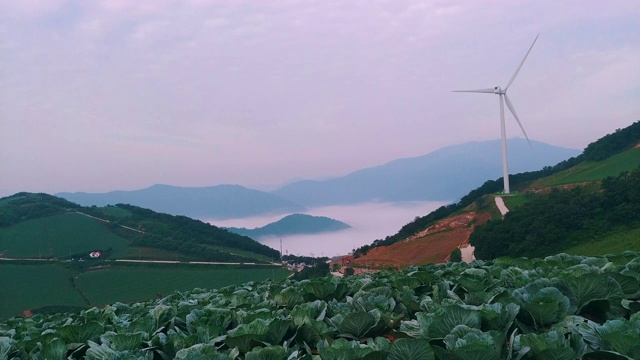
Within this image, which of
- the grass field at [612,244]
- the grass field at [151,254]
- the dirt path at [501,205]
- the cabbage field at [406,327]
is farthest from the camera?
the grass field at [151,254]

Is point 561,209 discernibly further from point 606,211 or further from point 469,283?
point 469,283

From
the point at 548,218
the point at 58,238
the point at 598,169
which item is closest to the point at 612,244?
the point at 548,218

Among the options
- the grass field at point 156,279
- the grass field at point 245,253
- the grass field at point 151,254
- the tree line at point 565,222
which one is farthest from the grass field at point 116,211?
the tree line at point 565,222

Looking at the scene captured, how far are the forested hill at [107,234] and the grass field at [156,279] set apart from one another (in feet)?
28.6

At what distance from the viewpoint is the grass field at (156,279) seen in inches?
3469

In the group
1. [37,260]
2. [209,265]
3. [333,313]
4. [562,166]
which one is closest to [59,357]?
[333,313]

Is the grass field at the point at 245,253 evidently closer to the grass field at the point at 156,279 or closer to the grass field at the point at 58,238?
the grass field at the point at 156,279

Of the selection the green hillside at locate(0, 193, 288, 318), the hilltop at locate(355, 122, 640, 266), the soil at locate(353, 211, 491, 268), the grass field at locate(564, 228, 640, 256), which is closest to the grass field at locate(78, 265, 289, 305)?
the green hillside at locate(0, 193, 288, 318)

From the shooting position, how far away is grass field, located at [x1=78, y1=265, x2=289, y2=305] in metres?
88.1

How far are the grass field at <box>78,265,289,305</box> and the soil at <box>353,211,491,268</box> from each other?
1467 centimetres

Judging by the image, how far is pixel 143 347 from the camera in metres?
5.63

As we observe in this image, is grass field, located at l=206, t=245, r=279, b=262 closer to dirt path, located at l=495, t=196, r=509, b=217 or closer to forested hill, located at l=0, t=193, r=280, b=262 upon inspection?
forested hill, located at l=0, t=193, r=280, b=262

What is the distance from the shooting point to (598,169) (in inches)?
3688

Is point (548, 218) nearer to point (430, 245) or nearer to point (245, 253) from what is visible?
point (430, 245)
